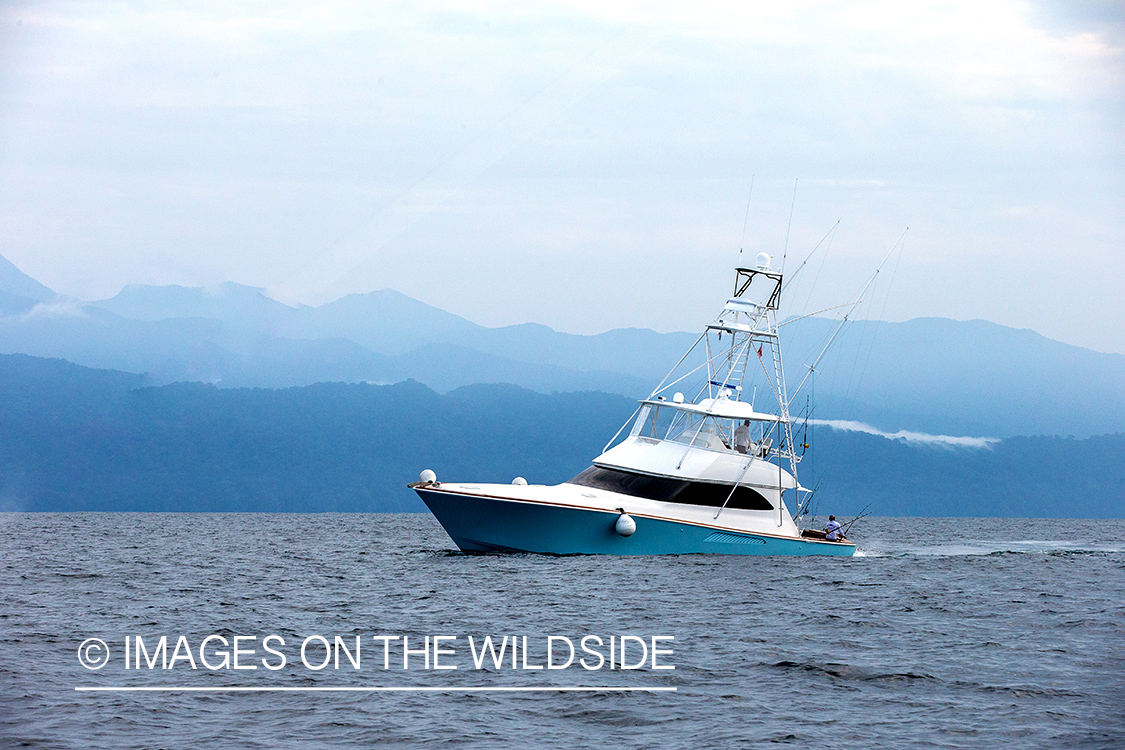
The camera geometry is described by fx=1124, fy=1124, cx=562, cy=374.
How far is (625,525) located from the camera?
28.9m

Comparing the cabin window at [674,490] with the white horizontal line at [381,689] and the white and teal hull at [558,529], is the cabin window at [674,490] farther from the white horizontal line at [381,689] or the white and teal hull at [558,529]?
the white horizontal line at [381,689]

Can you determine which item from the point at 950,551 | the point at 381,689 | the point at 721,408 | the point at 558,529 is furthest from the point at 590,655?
the point at 950,551

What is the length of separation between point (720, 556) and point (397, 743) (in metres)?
19.3

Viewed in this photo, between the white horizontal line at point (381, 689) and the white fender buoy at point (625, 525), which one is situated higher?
the white fender buoy at point (625, 525)

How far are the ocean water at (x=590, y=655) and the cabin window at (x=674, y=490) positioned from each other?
5.76 ft

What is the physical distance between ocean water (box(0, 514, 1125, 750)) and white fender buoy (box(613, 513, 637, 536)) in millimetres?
984

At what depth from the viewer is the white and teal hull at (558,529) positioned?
28938 millimetres

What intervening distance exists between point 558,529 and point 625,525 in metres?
1.74

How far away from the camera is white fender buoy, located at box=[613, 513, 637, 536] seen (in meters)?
28.9

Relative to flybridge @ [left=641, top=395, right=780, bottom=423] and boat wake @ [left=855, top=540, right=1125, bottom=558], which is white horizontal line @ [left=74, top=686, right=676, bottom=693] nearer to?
flybridge @ [left=641, top=395, right=780, bottom=423]

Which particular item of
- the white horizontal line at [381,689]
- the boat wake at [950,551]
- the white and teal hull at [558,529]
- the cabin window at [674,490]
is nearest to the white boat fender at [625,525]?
the white and teal hull at [558,529]

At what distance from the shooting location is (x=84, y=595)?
24.3 m

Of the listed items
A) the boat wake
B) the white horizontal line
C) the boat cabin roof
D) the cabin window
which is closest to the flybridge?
the boat cabin roof

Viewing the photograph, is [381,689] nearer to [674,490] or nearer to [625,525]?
[625,525]
